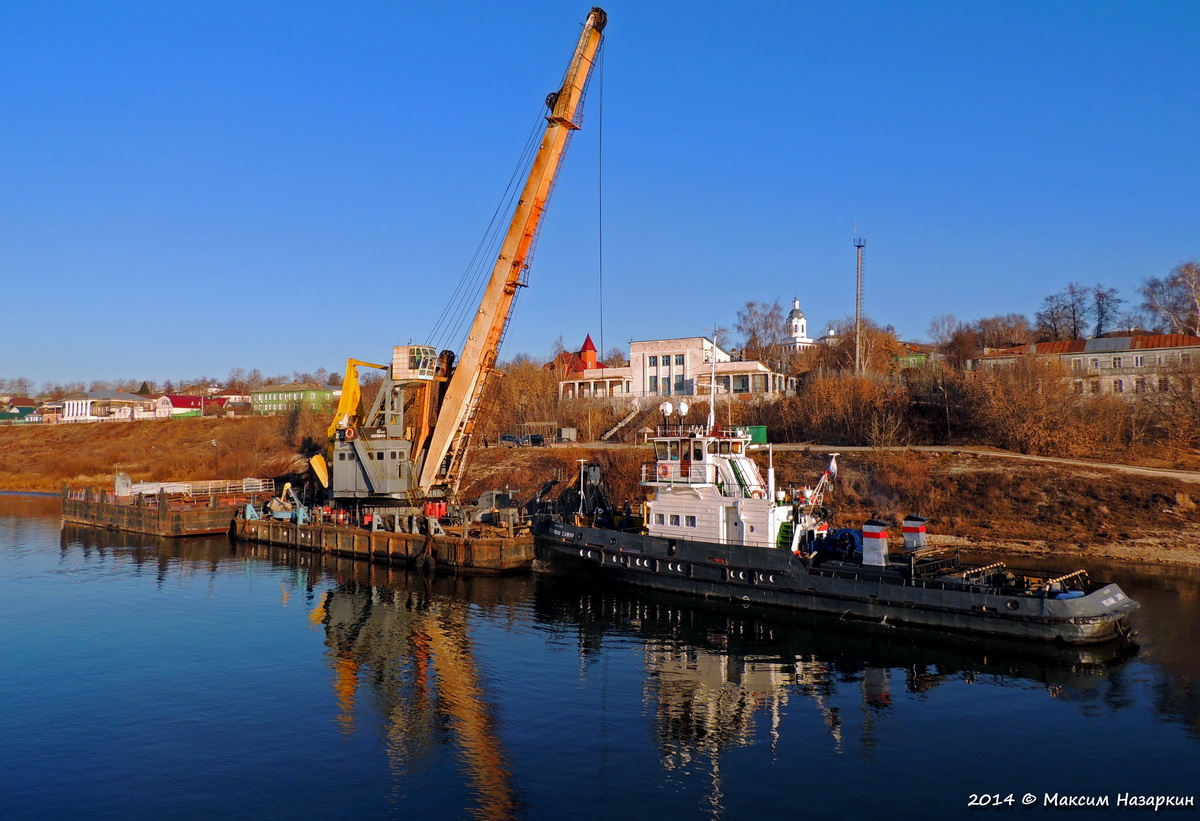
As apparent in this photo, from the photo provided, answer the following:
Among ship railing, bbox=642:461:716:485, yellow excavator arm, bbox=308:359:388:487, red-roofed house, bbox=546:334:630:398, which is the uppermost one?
red-roofed house, bbox=546:334:630:398

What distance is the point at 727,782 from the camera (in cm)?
1412

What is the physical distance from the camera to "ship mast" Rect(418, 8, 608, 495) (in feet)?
111

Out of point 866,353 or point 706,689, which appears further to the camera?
point 866,353

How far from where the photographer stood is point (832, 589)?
24.6 meters

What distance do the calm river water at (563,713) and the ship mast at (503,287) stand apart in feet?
37.1

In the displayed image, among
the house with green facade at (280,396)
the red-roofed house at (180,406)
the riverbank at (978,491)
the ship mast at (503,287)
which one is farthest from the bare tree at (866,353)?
the red-roofed house at (180,406)

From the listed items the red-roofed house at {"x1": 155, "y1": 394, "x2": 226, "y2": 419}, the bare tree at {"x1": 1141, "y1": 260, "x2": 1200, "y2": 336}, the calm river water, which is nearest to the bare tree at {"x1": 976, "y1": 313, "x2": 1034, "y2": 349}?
the bare tree at {"x1": 1141, "y1": 260, "x2": 1200, "y2": 336}

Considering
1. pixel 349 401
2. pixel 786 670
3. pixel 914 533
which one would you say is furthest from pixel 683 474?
pixel 349 401

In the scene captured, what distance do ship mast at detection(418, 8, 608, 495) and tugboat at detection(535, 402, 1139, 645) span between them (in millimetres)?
8027

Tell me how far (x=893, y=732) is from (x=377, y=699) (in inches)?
471

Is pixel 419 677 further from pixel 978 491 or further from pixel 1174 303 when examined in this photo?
pixel 1174 303

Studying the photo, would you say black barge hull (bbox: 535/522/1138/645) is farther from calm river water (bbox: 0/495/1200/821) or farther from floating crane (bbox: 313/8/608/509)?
floating crane (bbox: 313/8/608/509)

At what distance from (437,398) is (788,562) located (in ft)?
68.2

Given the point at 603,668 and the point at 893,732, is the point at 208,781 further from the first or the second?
the point at 893,732
